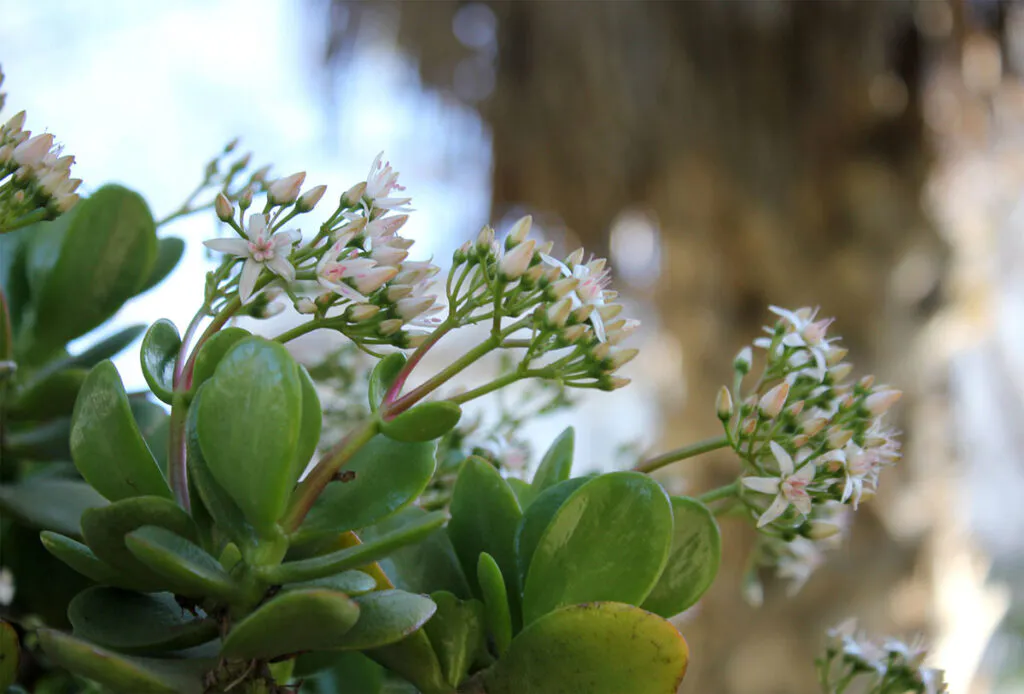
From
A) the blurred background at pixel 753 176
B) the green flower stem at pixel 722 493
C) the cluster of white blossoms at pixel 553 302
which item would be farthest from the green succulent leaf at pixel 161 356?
the blurred background at pixel 753 176

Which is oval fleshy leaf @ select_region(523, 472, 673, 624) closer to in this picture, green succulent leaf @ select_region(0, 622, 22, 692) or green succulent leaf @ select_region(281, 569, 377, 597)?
green succulent leaf @ select_region(281, 569, 377, 597)

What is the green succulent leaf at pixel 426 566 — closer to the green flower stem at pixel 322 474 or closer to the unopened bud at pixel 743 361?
the green flower stem at pixel 322 474

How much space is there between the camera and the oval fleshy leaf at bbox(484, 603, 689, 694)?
0.30m

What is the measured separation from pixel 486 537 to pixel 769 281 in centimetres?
283

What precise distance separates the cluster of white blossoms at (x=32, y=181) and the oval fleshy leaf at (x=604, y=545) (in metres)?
0.22

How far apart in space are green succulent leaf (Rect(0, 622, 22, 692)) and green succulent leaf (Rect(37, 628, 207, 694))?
0.03 metres

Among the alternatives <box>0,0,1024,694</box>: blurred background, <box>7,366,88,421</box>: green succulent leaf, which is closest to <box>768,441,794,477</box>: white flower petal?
<box>7,366,88,421</box>: green succulent leaf

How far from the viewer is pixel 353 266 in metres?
0.34

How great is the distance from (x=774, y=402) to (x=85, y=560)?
27cm

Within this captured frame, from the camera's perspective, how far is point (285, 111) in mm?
6109

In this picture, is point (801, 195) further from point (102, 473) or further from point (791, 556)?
point (102, 473)

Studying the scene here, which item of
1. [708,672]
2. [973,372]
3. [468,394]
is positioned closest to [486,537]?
[468,394]

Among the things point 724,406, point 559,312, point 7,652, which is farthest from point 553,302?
point 7,652

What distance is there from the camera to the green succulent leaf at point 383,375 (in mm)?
320
